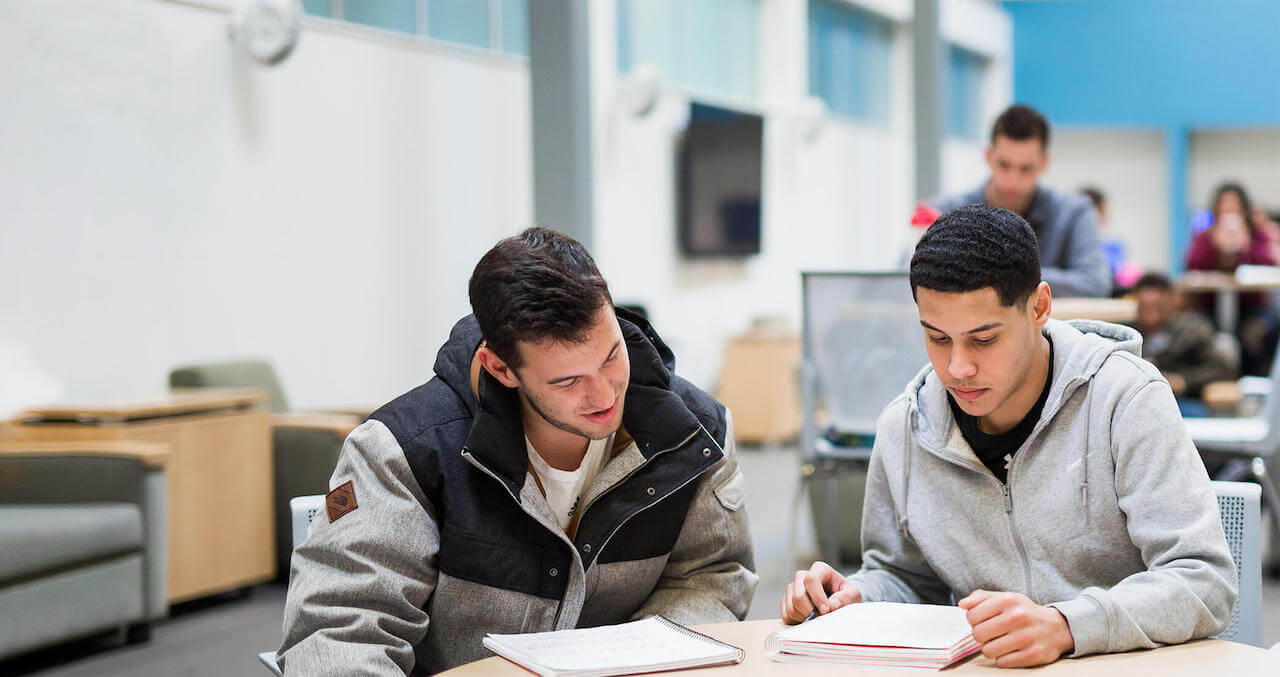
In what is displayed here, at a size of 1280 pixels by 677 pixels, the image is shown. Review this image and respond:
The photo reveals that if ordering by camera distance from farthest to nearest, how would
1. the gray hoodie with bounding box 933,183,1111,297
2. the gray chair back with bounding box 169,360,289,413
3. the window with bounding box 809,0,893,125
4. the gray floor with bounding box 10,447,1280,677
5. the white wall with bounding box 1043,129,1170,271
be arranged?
the white wall with bounding box 1043,129,1170,271, the window with bounding box 809,0,893,125, the gray chair back with bounding box 169,360,289,413, the gray hoodie with bounding box 933,183,1111,297, the gray floor with bounding box 10,447,1280,677

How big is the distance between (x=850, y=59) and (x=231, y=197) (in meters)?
7.48

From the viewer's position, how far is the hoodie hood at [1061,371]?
5.58 feet

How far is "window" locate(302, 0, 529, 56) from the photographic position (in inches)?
220

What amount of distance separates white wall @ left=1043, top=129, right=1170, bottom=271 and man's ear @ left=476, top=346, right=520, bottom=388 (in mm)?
13796

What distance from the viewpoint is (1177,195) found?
14.2m

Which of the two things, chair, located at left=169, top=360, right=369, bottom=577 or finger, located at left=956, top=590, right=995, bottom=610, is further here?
chair, located at left=169, top=360, right=369, bottom=577

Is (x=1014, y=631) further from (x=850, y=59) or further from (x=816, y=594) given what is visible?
(x=850, y=59)

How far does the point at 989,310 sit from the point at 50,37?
374 centimetres

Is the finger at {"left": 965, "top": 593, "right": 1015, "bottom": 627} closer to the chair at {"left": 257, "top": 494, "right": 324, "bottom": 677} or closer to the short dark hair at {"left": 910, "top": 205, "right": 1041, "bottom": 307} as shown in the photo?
Result: the short dark hair at {"left": 910, "top": 205, "right": 1041, "bottom": 307}

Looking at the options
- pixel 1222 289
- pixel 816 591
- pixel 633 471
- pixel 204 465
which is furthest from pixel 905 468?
pixel 1222 289

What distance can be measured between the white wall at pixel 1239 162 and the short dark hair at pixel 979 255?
13.9 m

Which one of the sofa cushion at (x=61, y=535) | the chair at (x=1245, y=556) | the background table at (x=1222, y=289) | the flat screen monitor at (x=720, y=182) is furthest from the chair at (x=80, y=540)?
the background table at (x=1222, y=289)

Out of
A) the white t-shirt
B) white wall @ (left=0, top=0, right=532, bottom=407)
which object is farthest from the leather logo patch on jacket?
white wall @ (left=0, top=0, right=532, bottom=407)

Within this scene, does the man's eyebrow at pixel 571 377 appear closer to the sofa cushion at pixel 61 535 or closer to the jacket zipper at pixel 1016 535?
the jacket zipper at pixel 1016 535
